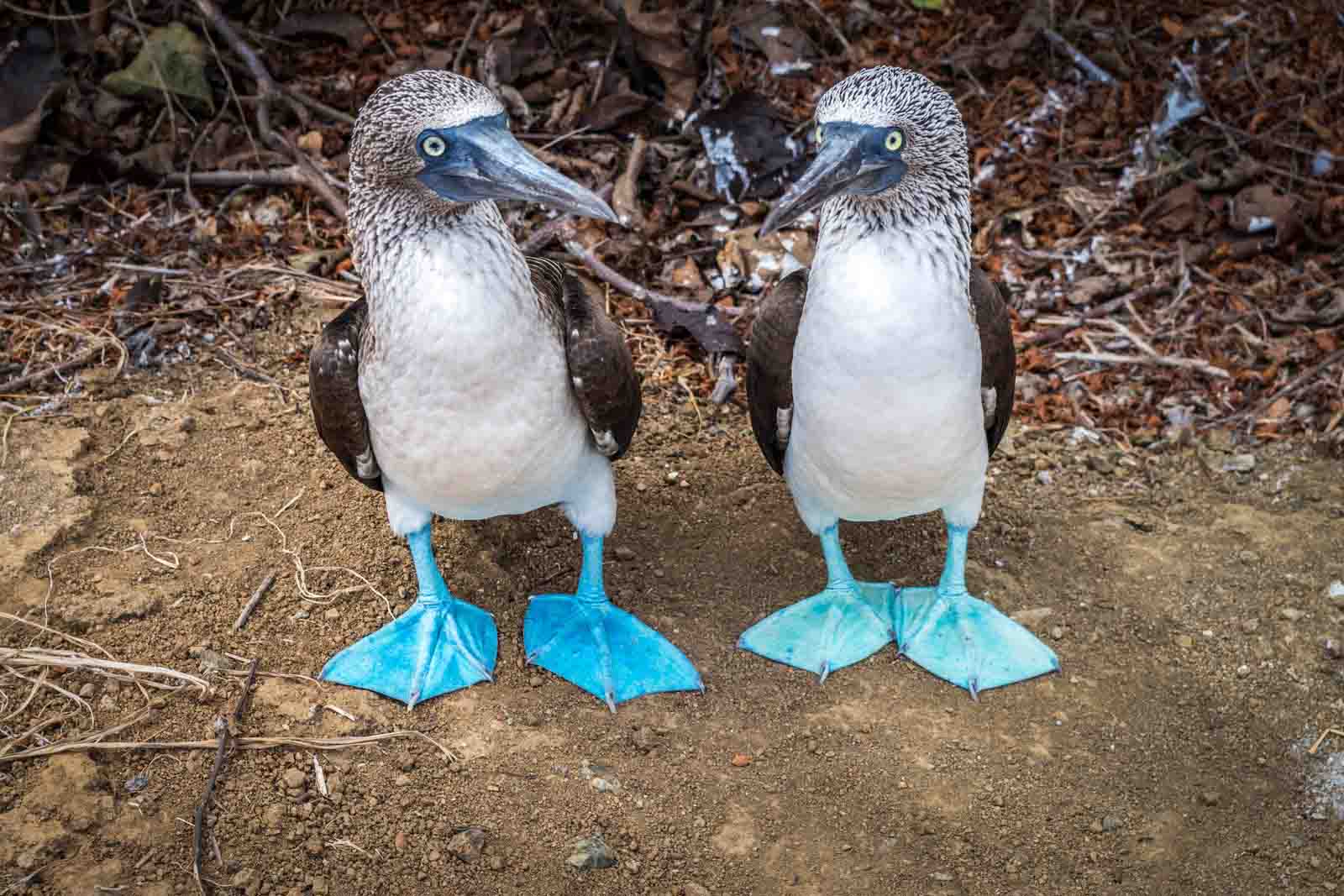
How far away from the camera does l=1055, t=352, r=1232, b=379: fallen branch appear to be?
5164 mm

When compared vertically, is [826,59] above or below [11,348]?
above

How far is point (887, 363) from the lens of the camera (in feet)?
11.0

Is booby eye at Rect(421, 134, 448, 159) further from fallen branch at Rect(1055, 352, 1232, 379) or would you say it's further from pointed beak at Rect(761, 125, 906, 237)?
fallen branch at Rect(1055, 352, 1232, 379)

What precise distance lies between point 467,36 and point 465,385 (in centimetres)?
342

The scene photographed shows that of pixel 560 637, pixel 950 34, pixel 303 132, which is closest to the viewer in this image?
pixel 560 637

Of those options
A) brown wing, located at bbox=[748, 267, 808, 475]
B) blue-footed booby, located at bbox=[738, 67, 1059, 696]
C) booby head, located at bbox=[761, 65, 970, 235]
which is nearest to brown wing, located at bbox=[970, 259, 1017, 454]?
blue-footed booby, located at bbox=[738, 67, 1059, 696]

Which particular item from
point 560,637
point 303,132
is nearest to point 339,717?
point 560,637

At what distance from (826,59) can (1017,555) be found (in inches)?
118

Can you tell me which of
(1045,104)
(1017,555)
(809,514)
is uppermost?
(1045,104)

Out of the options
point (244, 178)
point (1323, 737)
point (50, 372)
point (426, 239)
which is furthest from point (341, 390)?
point (1323, 737)

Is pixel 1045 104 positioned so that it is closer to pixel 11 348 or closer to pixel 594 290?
pixel 594 290

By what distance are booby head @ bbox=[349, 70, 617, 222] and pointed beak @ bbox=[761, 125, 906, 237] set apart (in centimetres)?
46

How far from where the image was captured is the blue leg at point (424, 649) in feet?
12.4

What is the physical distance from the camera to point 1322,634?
4027mm
